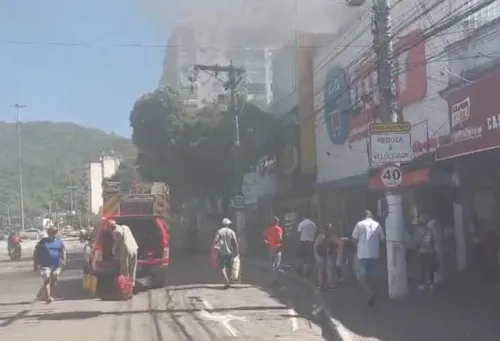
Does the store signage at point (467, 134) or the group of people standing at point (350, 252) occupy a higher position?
the store signage at point (467, 134)

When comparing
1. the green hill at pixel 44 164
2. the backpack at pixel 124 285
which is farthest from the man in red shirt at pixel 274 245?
the green hill at pixel 44 164

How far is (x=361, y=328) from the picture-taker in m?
11.1

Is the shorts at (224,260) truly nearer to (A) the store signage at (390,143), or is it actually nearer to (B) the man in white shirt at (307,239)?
(B) the man in white shirt at (307,239)

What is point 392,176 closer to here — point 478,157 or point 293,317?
point 293,317

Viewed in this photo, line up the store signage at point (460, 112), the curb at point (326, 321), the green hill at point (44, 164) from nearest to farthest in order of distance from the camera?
the curb at point (326, 321), the store signage at point (460, 112), the green hill at point (44, 164)

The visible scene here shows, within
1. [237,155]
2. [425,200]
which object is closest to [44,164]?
[237,155]

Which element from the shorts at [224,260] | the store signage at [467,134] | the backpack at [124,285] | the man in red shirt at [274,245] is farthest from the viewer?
the shorts at [224,260]

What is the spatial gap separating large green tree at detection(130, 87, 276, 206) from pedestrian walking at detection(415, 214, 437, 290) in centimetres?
1959

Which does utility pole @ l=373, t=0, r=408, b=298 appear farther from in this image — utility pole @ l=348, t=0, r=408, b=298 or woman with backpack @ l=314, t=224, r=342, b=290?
woman with backpack @ l=314, t=224, r=342, b=290

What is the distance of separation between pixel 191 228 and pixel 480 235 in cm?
2185

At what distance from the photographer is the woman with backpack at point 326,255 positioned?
1609cm

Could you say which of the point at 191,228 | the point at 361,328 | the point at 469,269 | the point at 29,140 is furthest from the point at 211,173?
the point at 29,140

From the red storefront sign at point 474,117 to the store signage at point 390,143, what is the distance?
1.23 meters

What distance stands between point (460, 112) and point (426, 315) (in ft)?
14.0
